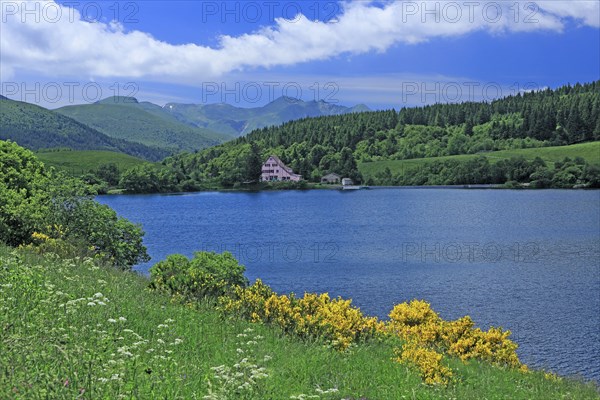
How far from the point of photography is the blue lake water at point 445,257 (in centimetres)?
3750

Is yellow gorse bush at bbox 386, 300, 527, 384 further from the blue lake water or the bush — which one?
the blue lake water

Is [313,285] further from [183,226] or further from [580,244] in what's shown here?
[183,226]

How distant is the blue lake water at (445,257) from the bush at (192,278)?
16.9 metres

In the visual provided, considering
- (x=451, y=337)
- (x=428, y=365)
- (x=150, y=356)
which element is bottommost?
(x=451, y=337)

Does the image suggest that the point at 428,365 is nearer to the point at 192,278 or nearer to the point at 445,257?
the point at 192,278

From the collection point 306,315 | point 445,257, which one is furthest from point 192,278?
point 445,257

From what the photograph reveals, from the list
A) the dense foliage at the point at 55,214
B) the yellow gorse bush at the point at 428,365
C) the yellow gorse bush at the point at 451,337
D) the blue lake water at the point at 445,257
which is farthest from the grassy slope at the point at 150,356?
the blue lake water at the point at 445,257

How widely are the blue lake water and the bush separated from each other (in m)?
16.9

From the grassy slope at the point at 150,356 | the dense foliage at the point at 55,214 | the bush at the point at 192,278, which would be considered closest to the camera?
the grassy slope at the point at 150,356

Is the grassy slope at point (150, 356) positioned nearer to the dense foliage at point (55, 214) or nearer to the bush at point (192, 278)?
the bush at point (192, 278)

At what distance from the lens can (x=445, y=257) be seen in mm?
64875

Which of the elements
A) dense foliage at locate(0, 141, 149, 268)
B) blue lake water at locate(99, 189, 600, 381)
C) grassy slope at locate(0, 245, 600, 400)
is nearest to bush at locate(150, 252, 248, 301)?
grassy slope at locate(0, 245, 600, 400)

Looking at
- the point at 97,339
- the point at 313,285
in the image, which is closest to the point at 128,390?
the point at 97,339

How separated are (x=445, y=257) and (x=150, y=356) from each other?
189 ft
